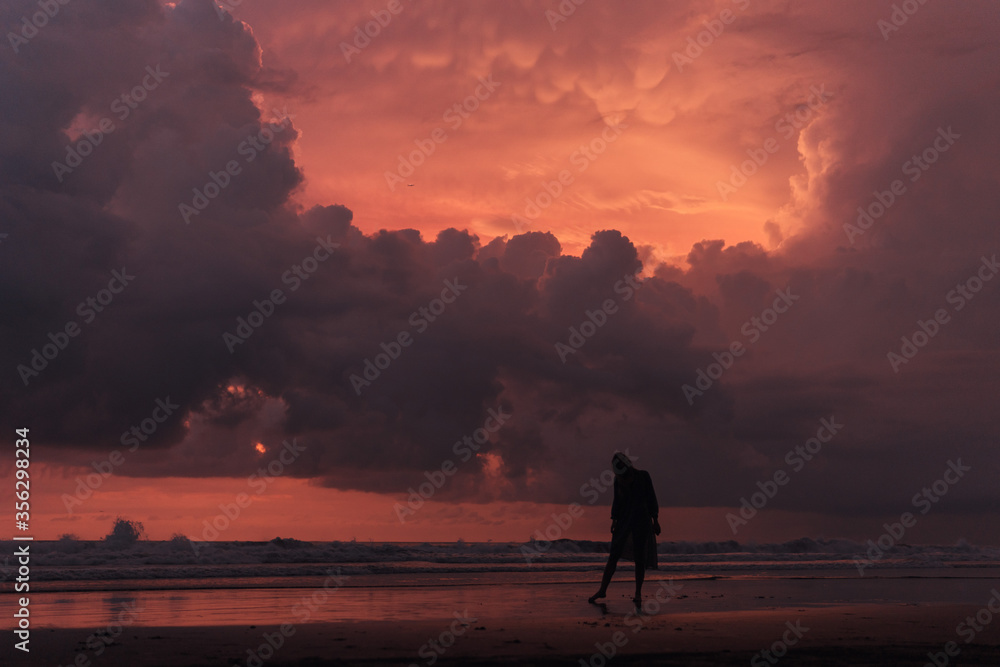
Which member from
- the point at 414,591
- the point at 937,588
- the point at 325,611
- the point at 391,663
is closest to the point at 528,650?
the point at 391,663

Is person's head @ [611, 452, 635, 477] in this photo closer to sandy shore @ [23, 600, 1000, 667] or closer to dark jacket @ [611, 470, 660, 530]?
dark jacket @ [611, 470, 660, 530]

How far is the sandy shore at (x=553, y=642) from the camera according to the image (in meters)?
9.57

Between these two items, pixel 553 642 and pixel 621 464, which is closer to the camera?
pixel 553 642

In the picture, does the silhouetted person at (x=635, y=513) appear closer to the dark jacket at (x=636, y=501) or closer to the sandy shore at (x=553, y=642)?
the dark jacket at (x=636, y=501)

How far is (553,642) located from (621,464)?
5338mm

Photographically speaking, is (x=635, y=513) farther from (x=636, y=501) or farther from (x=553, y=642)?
(x=553, y=642)

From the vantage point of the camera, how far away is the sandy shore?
9.57 m

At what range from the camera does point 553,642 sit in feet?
35.9

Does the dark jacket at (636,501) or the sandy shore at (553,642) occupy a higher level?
the dark jacket at (636,501)

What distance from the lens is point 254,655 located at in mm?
9922

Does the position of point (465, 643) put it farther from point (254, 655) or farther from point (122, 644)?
point (122, 644)

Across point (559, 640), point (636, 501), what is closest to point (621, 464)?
point (636, 501)

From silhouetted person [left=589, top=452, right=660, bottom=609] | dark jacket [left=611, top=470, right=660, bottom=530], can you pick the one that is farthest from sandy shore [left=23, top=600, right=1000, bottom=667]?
dark jacket [left=611, top=470, right=660, bottom=530]

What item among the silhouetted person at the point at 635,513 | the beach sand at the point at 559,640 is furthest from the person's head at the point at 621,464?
the beach sand at the point at 559,640
